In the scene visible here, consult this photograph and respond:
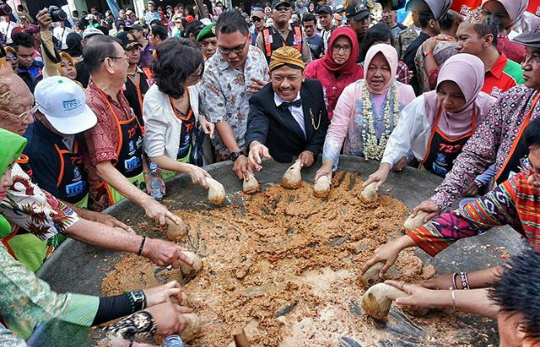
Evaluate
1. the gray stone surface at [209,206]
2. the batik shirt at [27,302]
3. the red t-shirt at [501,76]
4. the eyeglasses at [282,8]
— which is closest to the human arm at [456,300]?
the gray stone surface at [209,206]

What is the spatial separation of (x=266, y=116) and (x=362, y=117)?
0.65 meters

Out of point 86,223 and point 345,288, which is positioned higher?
point 86,223

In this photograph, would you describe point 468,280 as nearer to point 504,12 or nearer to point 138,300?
point 138,300

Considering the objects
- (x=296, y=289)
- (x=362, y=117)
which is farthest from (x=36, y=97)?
(x=362, y=117)

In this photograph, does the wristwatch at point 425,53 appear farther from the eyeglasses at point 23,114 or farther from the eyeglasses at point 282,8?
the eyeglasses at point 23,114

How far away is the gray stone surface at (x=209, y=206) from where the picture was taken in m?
1.45

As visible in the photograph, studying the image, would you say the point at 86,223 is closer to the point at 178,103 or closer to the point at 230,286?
the point at 230,286

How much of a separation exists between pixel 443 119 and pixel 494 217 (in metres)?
0.92

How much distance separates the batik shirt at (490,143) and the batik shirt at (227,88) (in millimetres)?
1515

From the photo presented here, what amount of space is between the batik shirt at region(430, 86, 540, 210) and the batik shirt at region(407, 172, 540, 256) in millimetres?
339

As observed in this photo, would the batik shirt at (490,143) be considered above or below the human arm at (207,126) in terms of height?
above

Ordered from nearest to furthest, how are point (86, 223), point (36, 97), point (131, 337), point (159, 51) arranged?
1. point (131, 337)
2. point (86, 223)
3. point (36, 97)
4. point (159, 51)

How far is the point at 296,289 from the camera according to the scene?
1716 mm

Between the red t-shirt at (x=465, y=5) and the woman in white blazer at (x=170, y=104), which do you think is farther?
the red t-shirt at (x=465, y=5)
